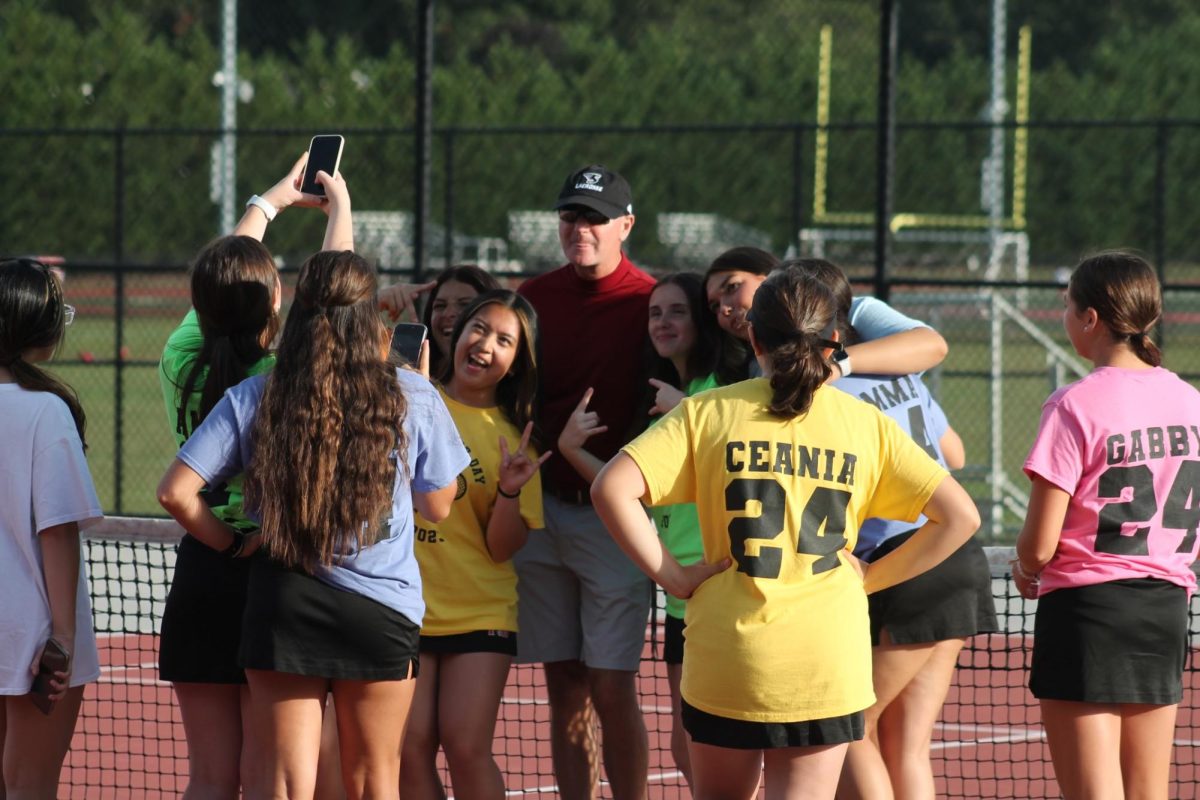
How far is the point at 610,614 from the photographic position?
16.2 ft

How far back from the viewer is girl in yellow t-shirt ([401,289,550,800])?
459cm

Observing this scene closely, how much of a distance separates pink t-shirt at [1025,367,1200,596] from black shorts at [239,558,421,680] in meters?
1.67

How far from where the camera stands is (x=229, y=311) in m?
4.12

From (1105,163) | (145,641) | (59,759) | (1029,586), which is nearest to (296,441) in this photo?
(59,759)

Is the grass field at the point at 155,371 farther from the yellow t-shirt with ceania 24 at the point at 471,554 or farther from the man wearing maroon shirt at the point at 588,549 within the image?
the yellow t-shirt with ceania 24 at the point at 471,554

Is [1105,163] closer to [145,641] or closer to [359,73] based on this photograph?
[359,73]

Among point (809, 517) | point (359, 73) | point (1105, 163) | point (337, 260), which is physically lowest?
point (809, 517)

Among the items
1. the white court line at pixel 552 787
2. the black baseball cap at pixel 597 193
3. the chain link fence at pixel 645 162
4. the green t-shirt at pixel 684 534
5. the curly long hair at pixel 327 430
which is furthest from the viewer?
the chain link fence at pixel 645 162

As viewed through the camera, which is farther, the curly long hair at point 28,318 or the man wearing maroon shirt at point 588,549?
the man wearing maroon shirt at point 588,549

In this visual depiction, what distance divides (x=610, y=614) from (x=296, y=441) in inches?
59.3

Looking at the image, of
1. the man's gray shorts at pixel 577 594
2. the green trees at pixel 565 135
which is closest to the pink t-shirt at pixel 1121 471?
the man's gray shorts at pixel 577 594

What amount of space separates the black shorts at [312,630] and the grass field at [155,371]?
349 inches

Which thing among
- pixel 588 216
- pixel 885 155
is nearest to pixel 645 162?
pixel 885 155

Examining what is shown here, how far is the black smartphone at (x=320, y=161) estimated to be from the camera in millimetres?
4727
